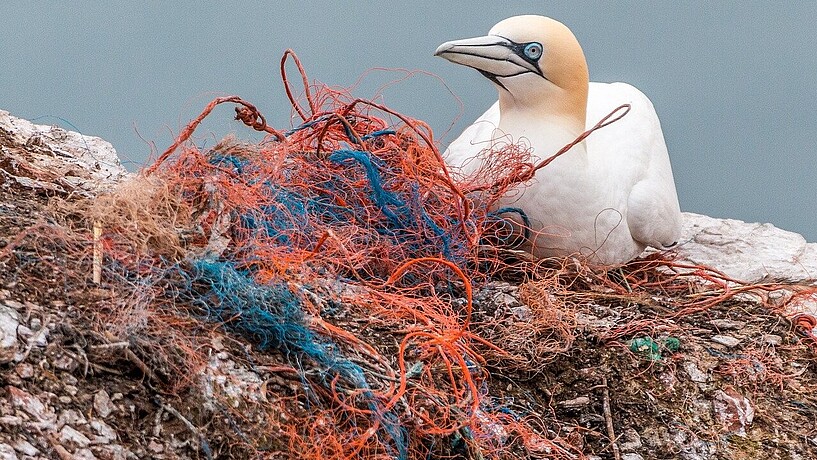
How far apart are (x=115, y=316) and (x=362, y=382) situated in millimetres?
953

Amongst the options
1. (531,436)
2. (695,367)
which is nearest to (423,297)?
(531,436)

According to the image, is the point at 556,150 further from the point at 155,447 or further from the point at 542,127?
the point at 155,447

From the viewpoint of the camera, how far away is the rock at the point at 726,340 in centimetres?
603

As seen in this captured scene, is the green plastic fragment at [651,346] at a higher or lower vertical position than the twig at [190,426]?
lower

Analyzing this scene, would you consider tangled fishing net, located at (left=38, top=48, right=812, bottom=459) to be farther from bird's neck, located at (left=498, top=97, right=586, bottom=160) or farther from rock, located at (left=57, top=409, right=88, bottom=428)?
rock, located at (left=57, top=409, right=88, bottom=428)

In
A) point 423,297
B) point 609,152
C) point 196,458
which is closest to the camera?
point 196,458

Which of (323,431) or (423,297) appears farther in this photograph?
(423,297)

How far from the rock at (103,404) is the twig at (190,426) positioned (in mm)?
168

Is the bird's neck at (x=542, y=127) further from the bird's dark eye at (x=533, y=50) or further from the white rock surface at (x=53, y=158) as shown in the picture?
the white rock surface at (x=53, y=158)

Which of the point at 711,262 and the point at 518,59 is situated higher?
the point at 518,59

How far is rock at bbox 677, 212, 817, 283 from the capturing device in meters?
7.87

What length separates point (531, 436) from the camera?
4895mm

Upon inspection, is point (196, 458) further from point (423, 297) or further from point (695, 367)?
point (695, 367)

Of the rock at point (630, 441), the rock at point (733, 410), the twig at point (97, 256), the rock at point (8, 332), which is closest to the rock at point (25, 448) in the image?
the rock at point (8, 332)
